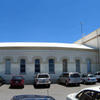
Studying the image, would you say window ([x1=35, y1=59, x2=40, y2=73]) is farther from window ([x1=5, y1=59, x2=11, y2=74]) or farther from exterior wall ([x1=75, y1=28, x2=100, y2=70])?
exterior wall ([x1=75, y1=28, x2=100, y2=70])

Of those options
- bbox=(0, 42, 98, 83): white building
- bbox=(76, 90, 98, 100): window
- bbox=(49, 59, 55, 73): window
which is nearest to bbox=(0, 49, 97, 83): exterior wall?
bbox=(0, 42, 98, 83): white building

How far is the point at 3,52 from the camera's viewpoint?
23.8 m

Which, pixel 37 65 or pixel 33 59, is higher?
pixel 33 59

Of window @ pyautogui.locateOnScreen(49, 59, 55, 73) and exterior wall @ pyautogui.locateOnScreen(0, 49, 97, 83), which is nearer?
exterior wall @ pyautogui.locateOnScreen(0, 49, 97, 83)

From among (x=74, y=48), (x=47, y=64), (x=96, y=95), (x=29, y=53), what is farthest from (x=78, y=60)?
(x=96, y=95)

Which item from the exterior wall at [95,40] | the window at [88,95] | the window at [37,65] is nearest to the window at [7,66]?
the window at [37,65]

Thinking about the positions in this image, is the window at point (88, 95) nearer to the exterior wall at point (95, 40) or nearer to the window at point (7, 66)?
the window at point (7, 66)

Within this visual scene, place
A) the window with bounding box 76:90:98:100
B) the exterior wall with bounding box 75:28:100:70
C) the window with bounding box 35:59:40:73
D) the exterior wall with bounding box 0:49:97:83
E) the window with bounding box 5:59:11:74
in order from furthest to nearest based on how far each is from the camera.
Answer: the exterior wall with bounding box 75:28:100:70, the window with bounding box 35:59:40:73, the window with bounding box 5:59:11:74, the exterior wall with bounding box 0:49:97:83, the window with bounding box 76:90:98:100

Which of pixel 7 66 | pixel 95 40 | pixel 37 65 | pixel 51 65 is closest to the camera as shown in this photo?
pixel 7 66

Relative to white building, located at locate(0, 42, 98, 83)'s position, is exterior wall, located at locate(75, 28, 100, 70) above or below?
above

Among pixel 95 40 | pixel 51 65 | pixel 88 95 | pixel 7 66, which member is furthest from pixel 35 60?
pixel 88 95

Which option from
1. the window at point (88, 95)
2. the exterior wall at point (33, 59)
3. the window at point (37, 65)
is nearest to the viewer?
the window at point (88, 95)

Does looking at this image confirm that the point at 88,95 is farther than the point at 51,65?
No

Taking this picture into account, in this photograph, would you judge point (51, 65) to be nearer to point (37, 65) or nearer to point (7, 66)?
point (37, 65)
